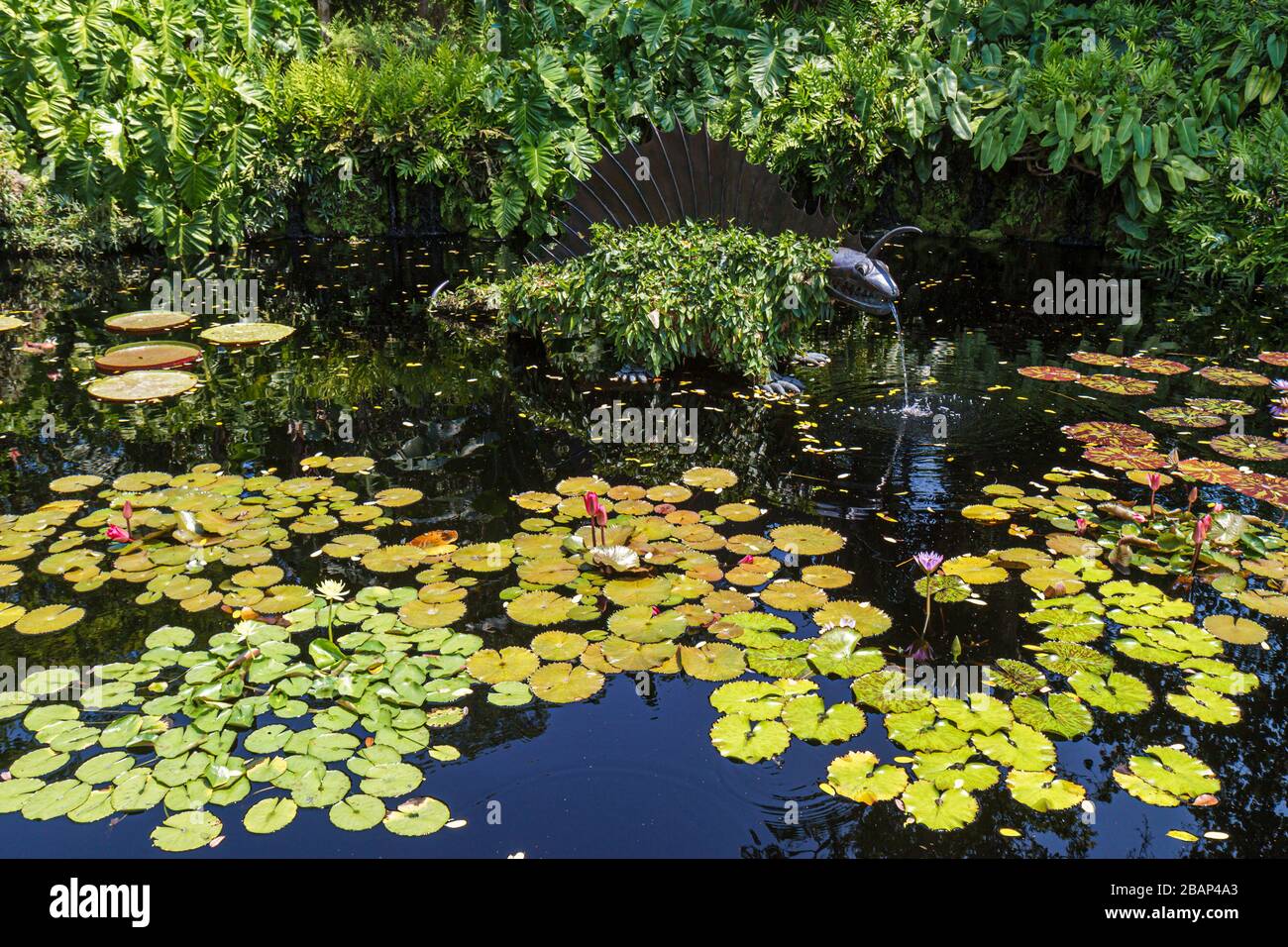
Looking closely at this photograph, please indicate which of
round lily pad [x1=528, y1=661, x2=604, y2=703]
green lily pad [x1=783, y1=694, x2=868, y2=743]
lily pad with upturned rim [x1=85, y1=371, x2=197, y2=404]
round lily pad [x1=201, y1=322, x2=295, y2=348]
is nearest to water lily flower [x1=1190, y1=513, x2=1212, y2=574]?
green lily pad [x1=783, y1=694, x2=868, y2=743]

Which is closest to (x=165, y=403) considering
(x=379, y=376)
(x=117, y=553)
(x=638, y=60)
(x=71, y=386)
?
(x=71, y=386)

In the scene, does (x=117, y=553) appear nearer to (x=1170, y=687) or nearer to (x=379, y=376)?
(x=379, y=376)

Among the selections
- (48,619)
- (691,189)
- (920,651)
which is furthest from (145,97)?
(691,189)

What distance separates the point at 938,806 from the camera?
3.01 meters

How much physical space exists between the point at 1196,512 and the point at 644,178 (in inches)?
171

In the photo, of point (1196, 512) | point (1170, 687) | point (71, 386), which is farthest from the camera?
point (71, 386)

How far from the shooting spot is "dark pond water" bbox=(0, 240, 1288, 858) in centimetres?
299

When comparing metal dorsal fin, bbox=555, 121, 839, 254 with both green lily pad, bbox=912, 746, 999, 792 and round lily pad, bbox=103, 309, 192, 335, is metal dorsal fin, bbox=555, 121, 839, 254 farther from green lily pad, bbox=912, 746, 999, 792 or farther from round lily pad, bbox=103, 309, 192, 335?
green lily pad, bbox=912, 746, 999, 792

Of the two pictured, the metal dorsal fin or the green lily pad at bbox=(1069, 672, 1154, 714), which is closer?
the green lily pad at bbox=(1069, 672, 1154, 714)

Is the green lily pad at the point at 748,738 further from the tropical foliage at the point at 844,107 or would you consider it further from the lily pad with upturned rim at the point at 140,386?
the tropical foliage at the point at 844,107

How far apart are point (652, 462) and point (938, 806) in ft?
10.1

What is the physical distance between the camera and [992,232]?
13.2m

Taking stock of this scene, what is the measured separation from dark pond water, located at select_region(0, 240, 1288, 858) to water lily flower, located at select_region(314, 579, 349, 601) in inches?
7.3

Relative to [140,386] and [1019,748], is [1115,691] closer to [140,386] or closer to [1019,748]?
[1019,748]
